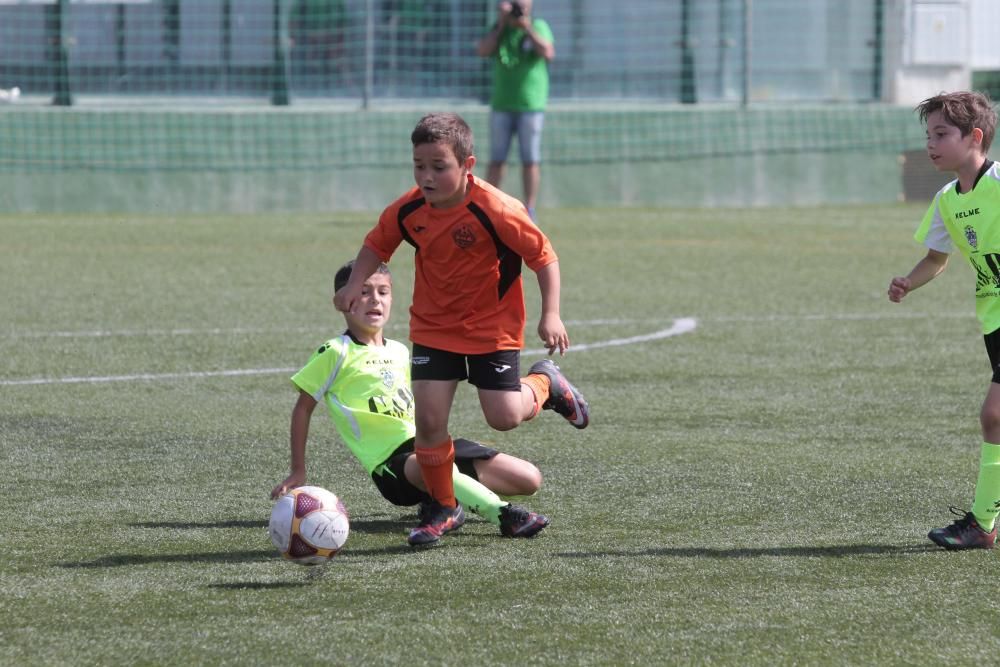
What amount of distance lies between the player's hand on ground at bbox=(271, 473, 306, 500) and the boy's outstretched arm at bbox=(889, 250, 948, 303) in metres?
1.98

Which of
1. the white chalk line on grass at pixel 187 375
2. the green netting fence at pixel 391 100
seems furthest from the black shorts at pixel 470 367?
the green netting fence at pixel 391 100

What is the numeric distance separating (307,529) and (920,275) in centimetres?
222

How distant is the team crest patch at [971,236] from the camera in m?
5.12

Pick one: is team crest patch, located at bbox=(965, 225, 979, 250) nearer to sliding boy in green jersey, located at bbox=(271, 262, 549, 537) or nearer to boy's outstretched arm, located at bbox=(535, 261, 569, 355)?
boy's outstretched arm, located at bbox=(535, 261, 569, 355)

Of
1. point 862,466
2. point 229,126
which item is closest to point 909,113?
point 229,126

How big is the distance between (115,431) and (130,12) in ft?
45.5

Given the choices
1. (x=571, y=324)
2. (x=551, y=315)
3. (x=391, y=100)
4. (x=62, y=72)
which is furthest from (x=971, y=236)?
(x=391, y=100)

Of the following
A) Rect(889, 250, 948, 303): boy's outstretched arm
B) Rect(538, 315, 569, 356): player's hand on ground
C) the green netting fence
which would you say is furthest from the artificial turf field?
the green netting fence

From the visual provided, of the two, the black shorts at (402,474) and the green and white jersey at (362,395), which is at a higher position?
the green and white jersey at (362,395)

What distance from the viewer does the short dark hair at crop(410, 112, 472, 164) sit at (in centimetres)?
490

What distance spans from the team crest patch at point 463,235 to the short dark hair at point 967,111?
144cm

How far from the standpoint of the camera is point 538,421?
23.5 ft

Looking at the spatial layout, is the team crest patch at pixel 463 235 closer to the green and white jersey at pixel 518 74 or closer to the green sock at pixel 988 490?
the green sock at pixel 988 490

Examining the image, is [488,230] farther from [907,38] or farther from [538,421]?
[907,38]
